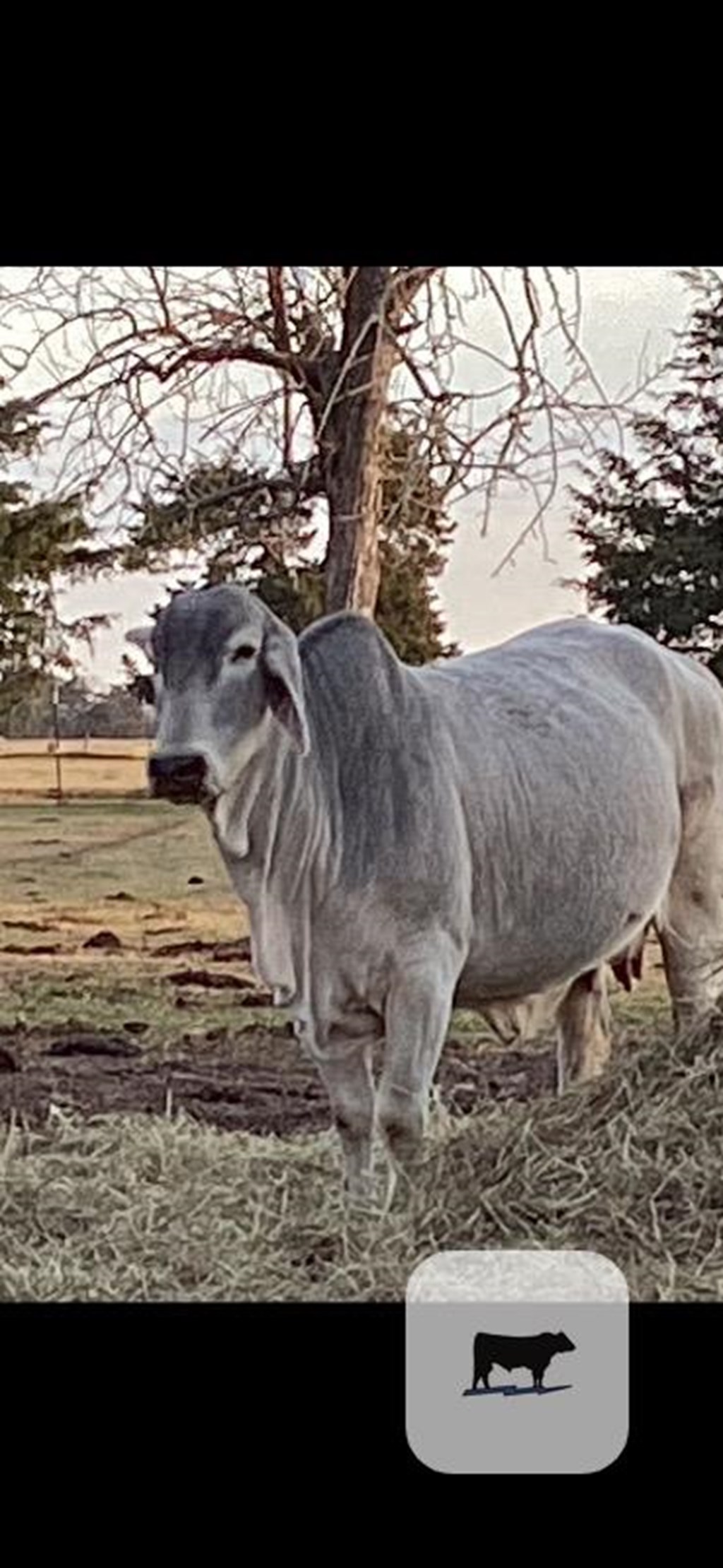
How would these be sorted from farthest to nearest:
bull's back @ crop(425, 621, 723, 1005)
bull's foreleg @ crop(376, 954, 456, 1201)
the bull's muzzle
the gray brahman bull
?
1. bull's back @ crop(425, 621, 723, 1005)
2. bull's foreleg @ crop(376, 954, 456, 1201)
3. the gray brahman bull
4. the bull's muzzle

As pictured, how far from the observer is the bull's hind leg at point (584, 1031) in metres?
3.43

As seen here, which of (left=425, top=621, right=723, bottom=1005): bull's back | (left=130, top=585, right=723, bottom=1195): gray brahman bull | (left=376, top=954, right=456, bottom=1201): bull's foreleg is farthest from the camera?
(left=425, top=621, right=723, bottom=1005): bull's back

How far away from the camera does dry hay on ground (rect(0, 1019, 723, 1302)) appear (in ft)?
10.7

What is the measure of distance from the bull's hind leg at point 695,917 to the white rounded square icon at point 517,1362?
0.42 meters

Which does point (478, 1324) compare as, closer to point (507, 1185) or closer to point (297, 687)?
point (507, 1185)

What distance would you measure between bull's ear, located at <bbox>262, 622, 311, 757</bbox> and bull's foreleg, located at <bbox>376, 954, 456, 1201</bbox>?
36cm

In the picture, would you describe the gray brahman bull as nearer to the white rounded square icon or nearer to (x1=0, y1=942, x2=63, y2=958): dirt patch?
the white rounded square icon

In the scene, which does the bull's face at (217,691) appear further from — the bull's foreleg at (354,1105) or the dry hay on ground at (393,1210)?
the dry hay on ground at (393,1210)

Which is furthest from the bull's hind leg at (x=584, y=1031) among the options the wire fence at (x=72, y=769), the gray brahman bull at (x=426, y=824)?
the wire fence at (x=72, y=769)

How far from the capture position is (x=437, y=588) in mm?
3416

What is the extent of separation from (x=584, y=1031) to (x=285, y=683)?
700 mm

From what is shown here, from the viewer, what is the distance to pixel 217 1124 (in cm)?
344

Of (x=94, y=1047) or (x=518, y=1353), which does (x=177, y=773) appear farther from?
(x=518, y=1353)

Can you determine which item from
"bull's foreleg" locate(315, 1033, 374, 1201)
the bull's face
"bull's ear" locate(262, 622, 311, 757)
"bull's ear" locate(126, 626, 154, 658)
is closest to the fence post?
"bull's ear" locate(126, 626, 154, 658)
